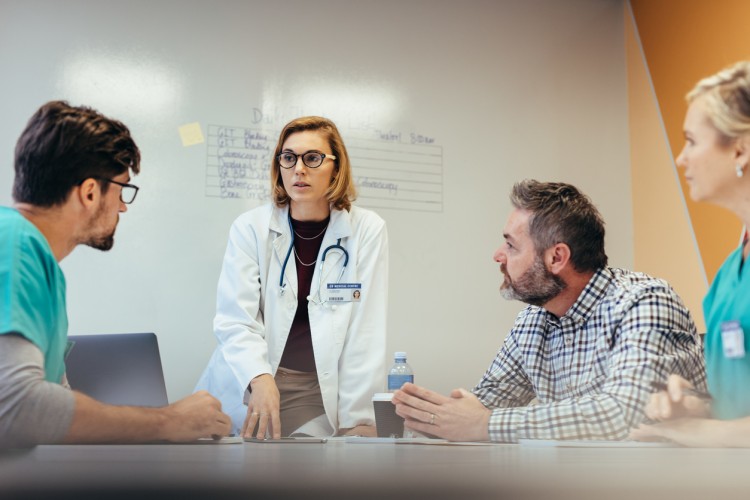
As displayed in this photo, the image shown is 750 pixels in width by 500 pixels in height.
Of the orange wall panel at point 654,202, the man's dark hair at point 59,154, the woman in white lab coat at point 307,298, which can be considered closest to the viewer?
the man's dark hair at point 59,154

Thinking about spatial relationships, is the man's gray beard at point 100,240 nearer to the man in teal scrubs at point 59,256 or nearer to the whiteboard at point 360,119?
the man in teal scrubs at point 59,256

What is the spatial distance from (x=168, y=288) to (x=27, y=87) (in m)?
0.90

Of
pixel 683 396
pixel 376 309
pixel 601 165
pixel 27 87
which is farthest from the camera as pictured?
pixel 601 165

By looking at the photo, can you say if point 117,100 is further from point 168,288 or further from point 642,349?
point 642,349

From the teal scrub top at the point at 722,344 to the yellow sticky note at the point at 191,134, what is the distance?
2.16 m

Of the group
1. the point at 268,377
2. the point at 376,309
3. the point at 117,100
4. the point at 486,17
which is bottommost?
the point at 268,377

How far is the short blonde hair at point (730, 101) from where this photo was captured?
1.00m

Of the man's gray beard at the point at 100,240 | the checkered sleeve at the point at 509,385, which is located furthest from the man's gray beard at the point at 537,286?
the man's gray beard at the point at 100,240

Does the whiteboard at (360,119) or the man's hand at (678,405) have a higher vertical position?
the whiteboard at (360,119)

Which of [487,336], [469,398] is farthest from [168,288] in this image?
[469,398]

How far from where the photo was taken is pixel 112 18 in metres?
2.94

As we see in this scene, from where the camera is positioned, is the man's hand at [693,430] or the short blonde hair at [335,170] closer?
the man's hand at [693,430]

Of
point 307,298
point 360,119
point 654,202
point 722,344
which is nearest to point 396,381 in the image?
point 307,298

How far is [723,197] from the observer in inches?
42.1
